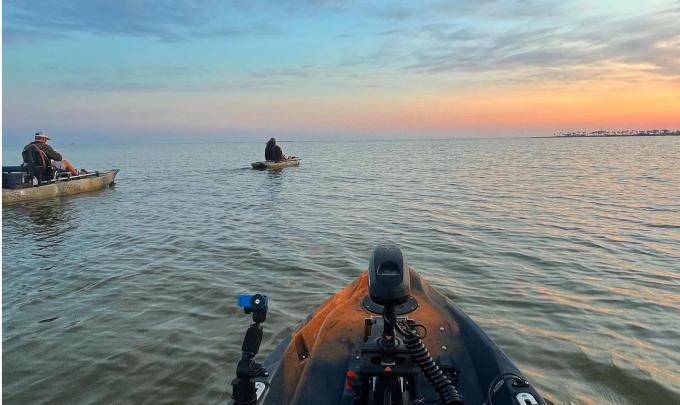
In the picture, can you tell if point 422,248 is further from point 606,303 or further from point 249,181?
point 249,181

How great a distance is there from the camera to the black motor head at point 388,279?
3428 millimetres

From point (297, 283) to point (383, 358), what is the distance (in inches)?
242

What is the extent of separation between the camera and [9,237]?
1427 centimetres

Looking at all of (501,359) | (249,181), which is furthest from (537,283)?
(249,181)

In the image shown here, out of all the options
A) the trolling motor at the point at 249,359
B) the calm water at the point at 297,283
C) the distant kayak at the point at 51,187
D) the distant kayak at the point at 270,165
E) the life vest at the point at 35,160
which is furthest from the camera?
the distant kayak at the point at 270,165

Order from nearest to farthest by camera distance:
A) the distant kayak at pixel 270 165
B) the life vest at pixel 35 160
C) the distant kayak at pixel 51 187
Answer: the distant kayak at pixel 51 187, the life vest at pixel 35 160, the distant kayak at pixel 270 165

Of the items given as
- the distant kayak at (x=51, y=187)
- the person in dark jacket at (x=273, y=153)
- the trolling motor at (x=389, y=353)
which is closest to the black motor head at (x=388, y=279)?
the trolling motor at (x=389, y=353)

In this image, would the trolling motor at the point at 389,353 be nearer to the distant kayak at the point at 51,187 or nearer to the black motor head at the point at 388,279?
the black motor head at the point at 388,279

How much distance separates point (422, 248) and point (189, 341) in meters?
7.01

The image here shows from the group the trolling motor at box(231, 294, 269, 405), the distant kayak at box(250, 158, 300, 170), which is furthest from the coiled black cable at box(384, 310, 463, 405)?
the distant kayak at box(250, 158, 300, 170)

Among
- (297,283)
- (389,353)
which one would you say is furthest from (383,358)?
(297,283)

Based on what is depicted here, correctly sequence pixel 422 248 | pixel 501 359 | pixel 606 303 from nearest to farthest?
pixel 501 359 < pixel 606 303 < pixel 422 248

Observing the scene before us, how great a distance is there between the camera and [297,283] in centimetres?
956

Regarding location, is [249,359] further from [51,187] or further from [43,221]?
[51,187]
